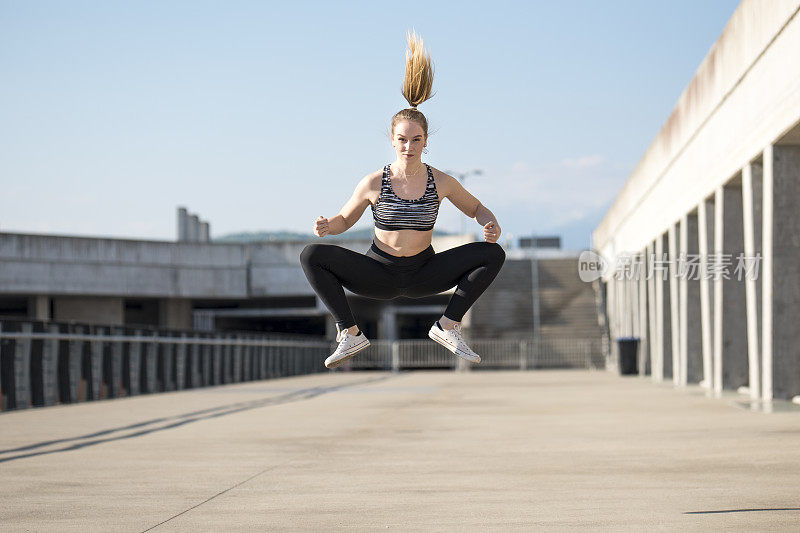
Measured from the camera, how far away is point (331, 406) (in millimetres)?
21359

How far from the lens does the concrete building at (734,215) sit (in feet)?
56.7

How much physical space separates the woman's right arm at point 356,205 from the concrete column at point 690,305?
2143cm

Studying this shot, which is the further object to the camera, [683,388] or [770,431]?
[683,388]

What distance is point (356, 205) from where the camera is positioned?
18.2 feet

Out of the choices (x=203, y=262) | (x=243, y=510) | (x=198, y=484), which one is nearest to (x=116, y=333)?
(x=198, y=484)

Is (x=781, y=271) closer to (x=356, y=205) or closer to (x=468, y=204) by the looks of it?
(x=468, y=204)

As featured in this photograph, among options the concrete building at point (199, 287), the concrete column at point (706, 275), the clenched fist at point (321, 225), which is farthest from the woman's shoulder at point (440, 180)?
the concrete building at point (199, 287)

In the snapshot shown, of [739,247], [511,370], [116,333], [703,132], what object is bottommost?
[511,370]

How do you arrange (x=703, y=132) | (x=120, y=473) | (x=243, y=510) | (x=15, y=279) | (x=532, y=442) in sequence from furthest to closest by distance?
1. (x=15, y=279)
2. (x=703, y=132)
3. (x=532, y=442)
4. (x=120, y=473)
5. (x=243, y=510)

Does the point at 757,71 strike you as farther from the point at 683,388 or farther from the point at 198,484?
the point at 198,484

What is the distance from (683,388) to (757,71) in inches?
414

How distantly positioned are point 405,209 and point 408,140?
35 centimetres

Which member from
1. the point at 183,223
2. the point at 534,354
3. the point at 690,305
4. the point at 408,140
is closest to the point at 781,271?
the point at 690,305

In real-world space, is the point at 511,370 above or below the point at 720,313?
below
